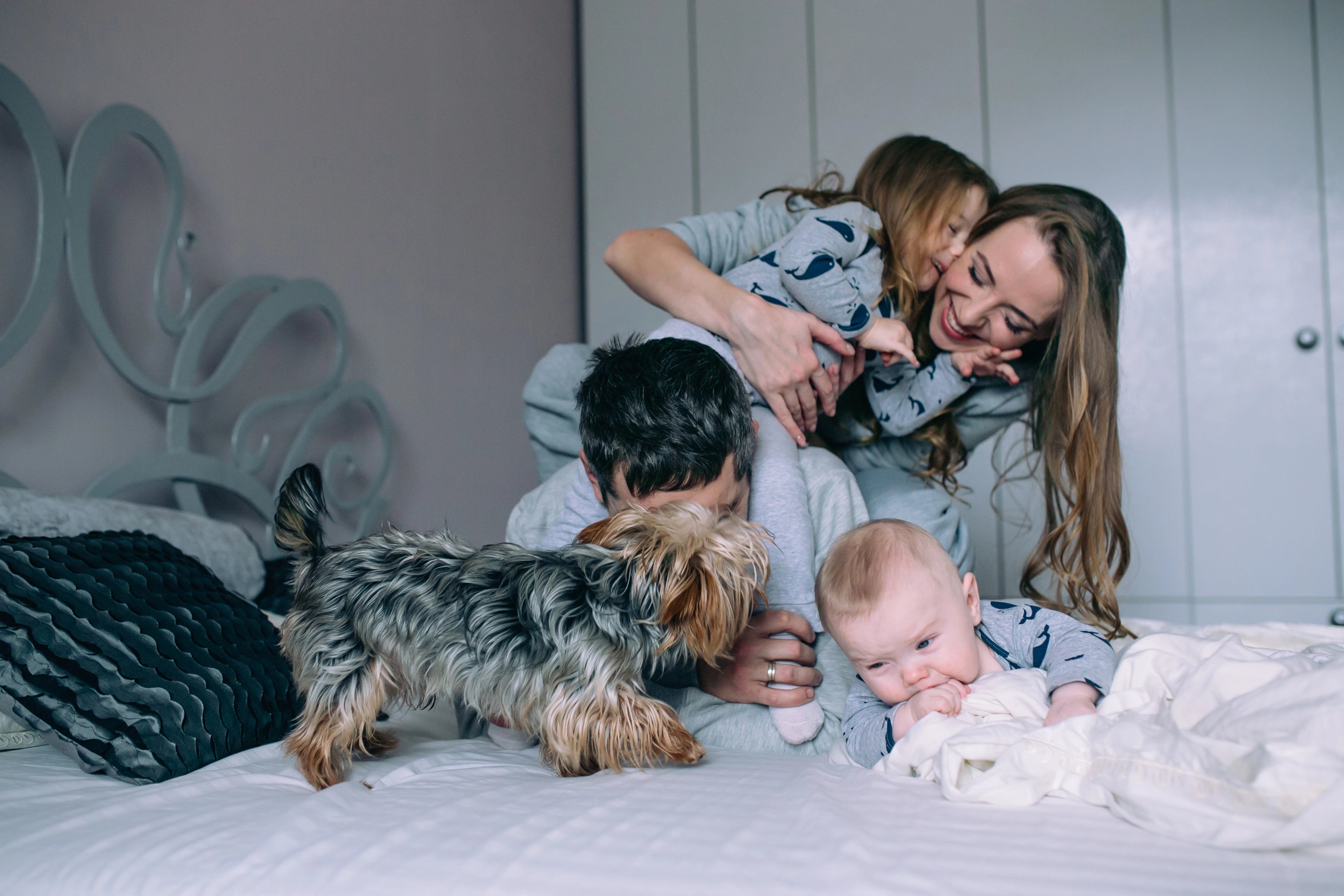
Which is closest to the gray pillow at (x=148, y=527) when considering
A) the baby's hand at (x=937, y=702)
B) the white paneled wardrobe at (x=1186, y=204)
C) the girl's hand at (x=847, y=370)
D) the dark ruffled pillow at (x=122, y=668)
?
the dark ruffled pillow at (x=122, y=668)

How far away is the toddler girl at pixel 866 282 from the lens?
3.92ft

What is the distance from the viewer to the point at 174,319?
1448 millimetres

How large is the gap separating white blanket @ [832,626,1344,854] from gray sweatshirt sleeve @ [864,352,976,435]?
2.49 feet

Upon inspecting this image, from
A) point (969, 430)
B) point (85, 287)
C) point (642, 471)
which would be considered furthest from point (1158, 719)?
point (85, 287)

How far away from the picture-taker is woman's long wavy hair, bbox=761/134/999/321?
1619 millimetres

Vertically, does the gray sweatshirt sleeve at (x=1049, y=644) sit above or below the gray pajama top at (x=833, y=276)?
below

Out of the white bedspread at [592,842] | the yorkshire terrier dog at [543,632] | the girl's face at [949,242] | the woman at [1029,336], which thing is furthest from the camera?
the girl's face at [949,242]

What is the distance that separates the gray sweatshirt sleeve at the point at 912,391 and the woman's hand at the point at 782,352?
286 mm

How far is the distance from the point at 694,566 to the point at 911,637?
12.9 inches

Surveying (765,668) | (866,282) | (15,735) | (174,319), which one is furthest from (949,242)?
(15,735)

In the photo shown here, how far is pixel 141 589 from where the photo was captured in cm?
99

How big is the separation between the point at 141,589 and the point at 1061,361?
144cm

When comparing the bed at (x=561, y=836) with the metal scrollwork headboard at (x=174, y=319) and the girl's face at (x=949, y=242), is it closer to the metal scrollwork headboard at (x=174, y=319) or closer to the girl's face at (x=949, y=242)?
the metal scrollwork headboard at (x=174, y=319)

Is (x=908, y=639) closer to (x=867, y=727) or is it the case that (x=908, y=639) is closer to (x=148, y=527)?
(x=867, y=727)
